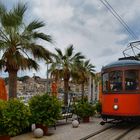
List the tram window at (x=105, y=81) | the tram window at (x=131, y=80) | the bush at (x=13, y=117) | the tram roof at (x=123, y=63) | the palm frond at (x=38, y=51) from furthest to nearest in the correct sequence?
the palm frond at (x=38, y=51), the tram window at (x=105, y=81), the tram roof at (x=123, y=63), the tram window at (x=131, y=80), the bush at (x=13, y=117)

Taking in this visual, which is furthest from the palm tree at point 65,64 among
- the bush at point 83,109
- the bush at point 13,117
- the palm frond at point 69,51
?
the bush at point 13,117

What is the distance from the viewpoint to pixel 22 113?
12.0m

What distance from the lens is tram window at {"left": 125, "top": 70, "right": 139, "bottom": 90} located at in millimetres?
15961

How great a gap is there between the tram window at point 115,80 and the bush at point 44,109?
10.5 feet

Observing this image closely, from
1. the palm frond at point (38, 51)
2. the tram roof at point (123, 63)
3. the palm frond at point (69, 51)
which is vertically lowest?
the tram roof at point (123, 63)

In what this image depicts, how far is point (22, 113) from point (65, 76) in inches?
838

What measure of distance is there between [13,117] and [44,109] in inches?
89.0

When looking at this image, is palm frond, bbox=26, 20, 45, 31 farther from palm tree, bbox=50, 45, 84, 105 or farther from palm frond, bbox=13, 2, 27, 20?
palm tree, bbox=50, 45, 84, 105

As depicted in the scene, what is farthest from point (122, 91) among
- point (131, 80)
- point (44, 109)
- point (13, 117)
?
point (13, 117)

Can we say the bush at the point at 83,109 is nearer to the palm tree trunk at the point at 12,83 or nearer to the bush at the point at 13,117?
the palm tree trunk at the point at 12,83

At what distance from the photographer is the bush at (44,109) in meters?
13.6

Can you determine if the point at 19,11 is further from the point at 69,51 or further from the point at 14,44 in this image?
the point at 69,51

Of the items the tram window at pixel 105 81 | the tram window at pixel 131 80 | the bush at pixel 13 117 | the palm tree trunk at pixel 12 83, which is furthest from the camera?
the palm tree trunk at pixel 12 83

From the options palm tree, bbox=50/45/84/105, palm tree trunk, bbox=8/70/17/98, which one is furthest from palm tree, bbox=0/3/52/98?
palm tree, bbox=50/45/84/105
